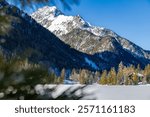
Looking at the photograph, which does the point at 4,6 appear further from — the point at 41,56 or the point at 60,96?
the point at 60,96

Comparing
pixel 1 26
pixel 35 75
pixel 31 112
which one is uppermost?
pixel 1 26

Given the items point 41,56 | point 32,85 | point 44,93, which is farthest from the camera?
point 44,93

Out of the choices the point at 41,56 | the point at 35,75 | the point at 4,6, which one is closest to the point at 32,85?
the point at 35,75

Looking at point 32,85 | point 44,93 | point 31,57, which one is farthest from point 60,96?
point 31,57

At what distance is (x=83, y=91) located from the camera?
244cm

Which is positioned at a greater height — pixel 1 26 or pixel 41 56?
pixel 1 26

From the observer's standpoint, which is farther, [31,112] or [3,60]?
[31,112]

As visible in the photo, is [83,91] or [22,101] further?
[83,91]

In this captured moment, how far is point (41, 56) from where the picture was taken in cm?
206

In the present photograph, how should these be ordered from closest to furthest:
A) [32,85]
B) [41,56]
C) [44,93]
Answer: [41,56] → [32,85] → [44,93]

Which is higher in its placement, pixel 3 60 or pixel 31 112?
pixel 3 60

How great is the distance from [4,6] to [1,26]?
109 millimetres

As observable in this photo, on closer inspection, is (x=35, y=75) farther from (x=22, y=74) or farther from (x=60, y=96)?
(x=60, y=96)

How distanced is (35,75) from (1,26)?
0.97 feet
